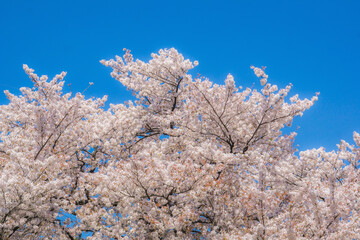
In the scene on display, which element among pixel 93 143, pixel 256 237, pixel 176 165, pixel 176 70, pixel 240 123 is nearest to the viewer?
pixel 256 237

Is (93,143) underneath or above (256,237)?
above

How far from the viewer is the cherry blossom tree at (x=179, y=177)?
8938 mm

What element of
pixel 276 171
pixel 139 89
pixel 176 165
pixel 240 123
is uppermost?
pixel 139 89

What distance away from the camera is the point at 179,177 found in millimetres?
10094

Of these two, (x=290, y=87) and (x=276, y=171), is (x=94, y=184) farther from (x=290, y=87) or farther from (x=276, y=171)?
(x=290, y=87)

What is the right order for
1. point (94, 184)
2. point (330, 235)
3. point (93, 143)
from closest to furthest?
point (330, 235), point (94, 184), point (93, 143)

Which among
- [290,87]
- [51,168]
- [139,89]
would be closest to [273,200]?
[290,87]

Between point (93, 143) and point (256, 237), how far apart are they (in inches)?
338

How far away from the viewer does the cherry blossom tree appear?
8.94 meters

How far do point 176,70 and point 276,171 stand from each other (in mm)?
7126

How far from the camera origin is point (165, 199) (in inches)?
409

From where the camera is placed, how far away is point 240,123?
13.0 meters

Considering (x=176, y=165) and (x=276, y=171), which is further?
(x=276, y=171)

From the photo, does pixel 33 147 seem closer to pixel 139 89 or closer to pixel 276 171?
pixel 139 89
